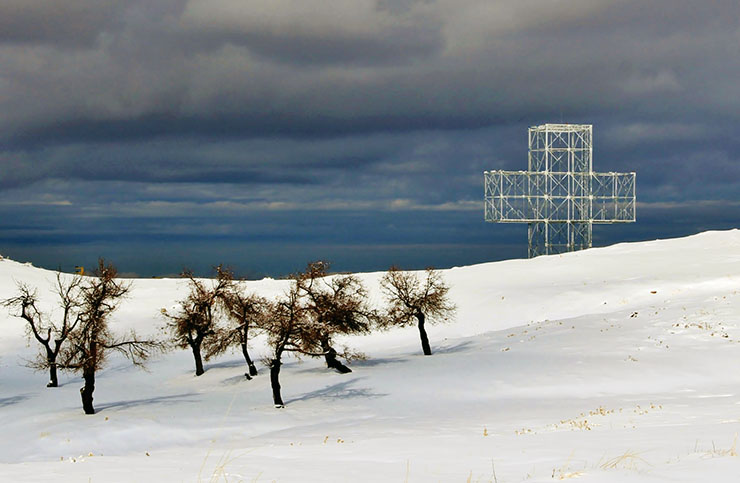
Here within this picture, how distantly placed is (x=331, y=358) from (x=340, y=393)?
587 centimetres

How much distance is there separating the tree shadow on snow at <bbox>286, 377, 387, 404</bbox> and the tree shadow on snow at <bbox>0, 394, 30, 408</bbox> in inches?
659

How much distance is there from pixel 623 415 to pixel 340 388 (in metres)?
18.2

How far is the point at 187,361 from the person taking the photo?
55750 millimetres

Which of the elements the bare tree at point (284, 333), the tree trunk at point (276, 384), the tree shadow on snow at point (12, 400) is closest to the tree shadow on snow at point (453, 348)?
the bare tree at point (284, 333)

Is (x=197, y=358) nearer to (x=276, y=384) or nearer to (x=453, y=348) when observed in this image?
(x=276, y=384)

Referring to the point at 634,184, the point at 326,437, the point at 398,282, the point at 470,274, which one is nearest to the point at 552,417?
the point at 326,437

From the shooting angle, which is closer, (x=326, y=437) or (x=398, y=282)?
(x=326, y=437)

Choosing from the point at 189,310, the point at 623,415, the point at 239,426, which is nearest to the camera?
the point at 623,415

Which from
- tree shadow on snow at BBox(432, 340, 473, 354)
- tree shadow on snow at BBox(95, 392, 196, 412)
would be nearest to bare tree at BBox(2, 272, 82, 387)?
tree shadow on snow at BBox(95, 392, 196, 412)

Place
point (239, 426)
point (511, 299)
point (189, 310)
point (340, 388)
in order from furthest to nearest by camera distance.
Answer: point (511, 299) → point (189, 310) → point (340, 388) → point (239, 426)

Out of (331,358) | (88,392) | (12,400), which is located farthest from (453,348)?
(12,400)

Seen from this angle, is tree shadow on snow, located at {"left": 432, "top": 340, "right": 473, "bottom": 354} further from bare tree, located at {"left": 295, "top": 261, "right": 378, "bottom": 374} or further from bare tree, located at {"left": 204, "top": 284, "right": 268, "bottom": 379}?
bare tree, located at {"left": 204, "top": 284, "right": 268, "bottom": 379}

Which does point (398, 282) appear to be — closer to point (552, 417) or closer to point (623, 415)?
point (552, 417)

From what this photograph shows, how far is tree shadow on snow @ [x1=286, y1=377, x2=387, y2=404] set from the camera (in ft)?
115
